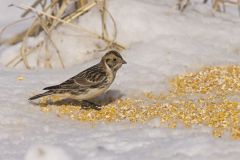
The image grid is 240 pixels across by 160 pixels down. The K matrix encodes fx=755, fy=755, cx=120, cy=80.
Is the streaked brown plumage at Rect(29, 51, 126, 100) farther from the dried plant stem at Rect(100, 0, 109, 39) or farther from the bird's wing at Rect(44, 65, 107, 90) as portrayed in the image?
the dried plant stem at Rect(100, 0, 109, 39)

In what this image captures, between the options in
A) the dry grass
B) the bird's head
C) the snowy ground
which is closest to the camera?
the snowy ground

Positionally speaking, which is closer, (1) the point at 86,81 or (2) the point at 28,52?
(1) the point at 86,81

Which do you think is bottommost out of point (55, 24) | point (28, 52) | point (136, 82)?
point (136, 82)

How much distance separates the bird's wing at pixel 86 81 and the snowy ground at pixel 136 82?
11.7 inches

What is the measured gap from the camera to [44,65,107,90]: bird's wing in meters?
6.29

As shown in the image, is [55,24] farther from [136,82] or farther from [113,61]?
[113,61]

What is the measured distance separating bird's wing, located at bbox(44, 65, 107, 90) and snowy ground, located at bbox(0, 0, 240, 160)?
30 cm

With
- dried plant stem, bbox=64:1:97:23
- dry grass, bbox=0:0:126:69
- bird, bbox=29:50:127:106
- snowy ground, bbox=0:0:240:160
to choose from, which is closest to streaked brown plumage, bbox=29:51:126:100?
bird, bbox=29:50:127:106

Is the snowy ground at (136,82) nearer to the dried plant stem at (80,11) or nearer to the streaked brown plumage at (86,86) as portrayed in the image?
the dried plant stem at (80,11)

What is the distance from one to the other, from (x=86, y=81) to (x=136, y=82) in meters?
0.78

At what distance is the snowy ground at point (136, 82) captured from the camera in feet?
15.9

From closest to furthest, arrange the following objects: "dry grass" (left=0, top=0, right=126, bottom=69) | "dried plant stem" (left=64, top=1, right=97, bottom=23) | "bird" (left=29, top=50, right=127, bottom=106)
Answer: "bird" (left=29, top=50, right=127, bottom=106), "dry grass" (left=0, top=0, right=126, bottom=69), "dried plant stem" (left=64, top=1, right=97, bottom=23)

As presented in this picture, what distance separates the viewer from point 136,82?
22.9ft

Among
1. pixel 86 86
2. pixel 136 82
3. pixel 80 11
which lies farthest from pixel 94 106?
pixel 80 11
